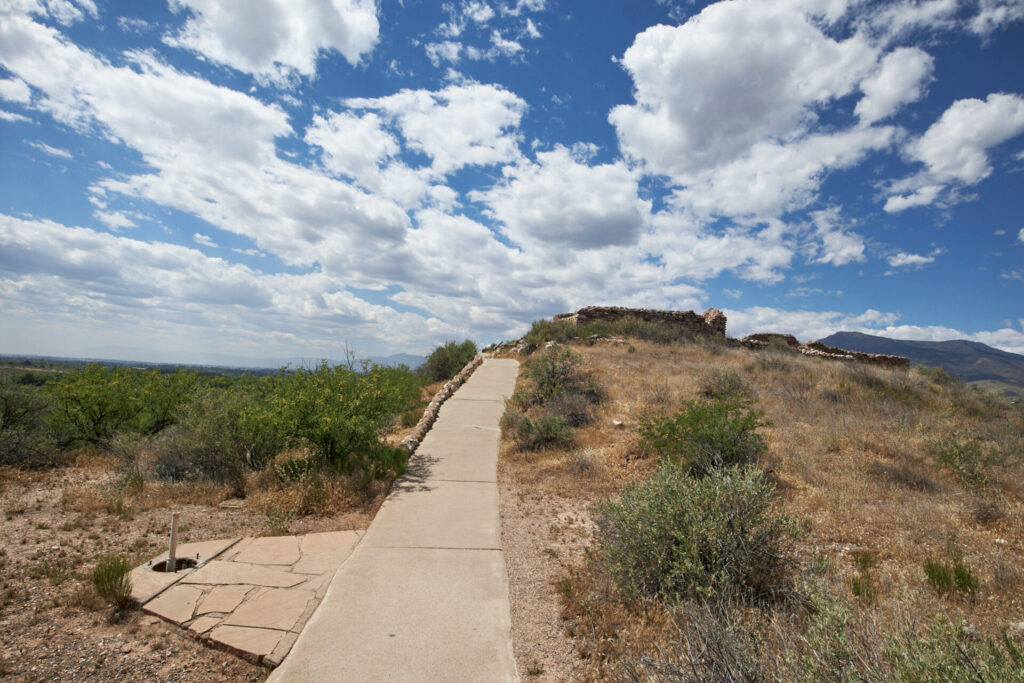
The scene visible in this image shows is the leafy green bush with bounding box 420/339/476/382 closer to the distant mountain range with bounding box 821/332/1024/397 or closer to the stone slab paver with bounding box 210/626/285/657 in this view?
the stone slab paver with bounding box 210/626/285/657

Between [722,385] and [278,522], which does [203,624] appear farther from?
[722,385]

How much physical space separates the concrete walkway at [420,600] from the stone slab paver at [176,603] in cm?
91

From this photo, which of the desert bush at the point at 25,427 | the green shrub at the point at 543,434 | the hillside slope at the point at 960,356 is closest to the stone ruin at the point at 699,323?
the green shrub at the point at 543,434

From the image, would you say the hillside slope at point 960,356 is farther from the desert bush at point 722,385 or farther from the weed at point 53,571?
the weed at point 53,571

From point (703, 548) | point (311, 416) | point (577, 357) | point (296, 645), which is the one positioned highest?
point (577, 357)

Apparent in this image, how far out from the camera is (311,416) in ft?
22.2

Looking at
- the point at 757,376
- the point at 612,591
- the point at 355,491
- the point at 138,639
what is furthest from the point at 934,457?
the point at 138,639

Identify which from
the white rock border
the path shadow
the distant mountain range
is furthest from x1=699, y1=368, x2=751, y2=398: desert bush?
the distant mountain range

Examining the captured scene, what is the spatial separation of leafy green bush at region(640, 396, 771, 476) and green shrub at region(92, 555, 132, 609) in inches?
234

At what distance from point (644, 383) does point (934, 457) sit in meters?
5.83

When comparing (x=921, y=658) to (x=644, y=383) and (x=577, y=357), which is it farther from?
(x=577, y=357)

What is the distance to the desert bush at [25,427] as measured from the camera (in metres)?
7.68

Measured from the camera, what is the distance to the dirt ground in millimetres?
2996

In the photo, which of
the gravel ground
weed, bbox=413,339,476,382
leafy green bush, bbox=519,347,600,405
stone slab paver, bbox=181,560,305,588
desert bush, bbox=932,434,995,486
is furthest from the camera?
weed, bbox=413,339,476,382
